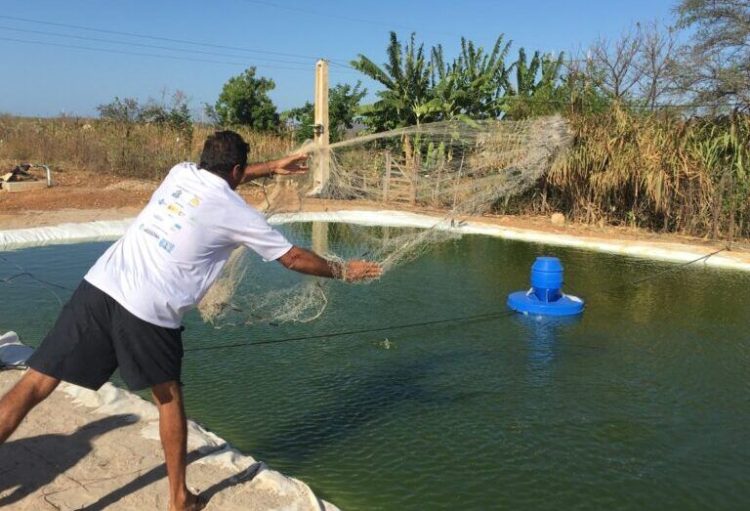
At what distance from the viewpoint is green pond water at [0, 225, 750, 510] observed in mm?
3426

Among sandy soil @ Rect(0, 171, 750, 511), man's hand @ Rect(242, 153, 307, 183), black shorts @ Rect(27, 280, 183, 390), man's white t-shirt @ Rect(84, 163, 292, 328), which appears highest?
man's hand @ Rect(242, 153, 307, 183)

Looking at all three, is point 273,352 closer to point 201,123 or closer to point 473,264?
point 473,264

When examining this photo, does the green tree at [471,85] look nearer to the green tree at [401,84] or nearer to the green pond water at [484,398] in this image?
the green tree at [401,84]

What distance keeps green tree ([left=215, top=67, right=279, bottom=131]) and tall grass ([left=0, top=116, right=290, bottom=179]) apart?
13.1 feet

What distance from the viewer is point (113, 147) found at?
58.0 feet

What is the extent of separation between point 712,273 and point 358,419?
265 inches

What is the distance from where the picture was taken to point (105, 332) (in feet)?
8.28

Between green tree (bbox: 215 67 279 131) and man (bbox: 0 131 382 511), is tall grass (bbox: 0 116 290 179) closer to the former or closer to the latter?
green tree (bbox: 215 67 279 131)

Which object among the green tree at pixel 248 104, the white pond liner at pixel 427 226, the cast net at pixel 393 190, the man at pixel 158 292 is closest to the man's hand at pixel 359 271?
the man at pixel 158 292

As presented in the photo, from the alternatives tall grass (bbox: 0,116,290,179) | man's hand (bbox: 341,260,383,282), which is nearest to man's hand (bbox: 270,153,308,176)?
man's hand (bbox: 341,260,383,282)

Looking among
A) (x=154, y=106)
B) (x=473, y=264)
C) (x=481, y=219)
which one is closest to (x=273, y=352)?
(x=473, y=264)

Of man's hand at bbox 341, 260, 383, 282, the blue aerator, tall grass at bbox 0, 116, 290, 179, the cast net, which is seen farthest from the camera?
tall grass at bbox 0, 116, 290, 179

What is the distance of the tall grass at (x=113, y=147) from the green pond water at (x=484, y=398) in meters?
10.4

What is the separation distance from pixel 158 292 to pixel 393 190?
6.94 m
